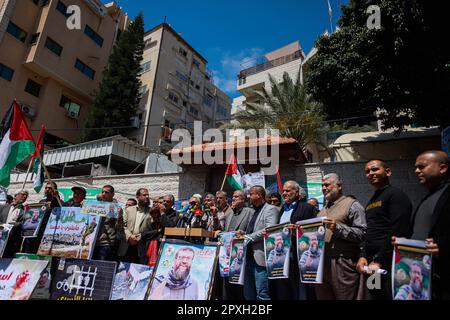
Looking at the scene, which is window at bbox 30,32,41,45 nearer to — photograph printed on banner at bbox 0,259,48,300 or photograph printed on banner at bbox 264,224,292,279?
photograph printed on banner at bbox 0,259,48,300

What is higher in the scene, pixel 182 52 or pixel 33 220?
pixel 182 52

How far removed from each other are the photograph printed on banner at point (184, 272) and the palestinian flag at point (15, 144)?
5.05 meters

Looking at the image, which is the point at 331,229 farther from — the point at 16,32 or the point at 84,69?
the point at 84,69

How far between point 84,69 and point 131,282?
2596cm

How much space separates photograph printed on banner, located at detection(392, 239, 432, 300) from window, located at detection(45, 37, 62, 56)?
26677 mm

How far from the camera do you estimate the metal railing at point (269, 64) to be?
28.3m

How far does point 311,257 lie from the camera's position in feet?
10.3

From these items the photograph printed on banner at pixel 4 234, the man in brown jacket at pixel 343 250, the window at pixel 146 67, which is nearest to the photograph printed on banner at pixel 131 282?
the man in brown jacket at pixel 343 250

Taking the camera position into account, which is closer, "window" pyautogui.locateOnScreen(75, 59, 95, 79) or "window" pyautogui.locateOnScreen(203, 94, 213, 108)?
"window" pyautogui.locateOnScreen(75, 59, 95, 79)

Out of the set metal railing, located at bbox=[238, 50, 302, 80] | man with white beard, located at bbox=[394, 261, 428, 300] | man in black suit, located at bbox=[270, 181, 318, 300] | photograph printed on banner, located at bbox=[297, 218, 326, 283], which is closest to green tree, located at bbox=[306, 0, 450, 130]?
man in black suit, located at bbox=[270, 181, 318, 300]

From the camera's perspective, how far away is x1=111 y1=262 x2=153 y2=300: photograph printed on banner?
13.4 feet

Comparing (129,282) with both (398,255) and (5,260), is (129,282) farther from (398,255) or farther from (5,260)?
(398,255)

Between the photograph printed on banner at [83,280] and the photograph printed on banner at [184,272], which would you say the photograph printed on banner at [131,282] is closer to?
the photograph printed on banner at [83,280]

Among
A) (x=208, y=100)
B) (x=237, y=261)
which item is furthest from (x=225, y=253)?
(x=208, y=100)
